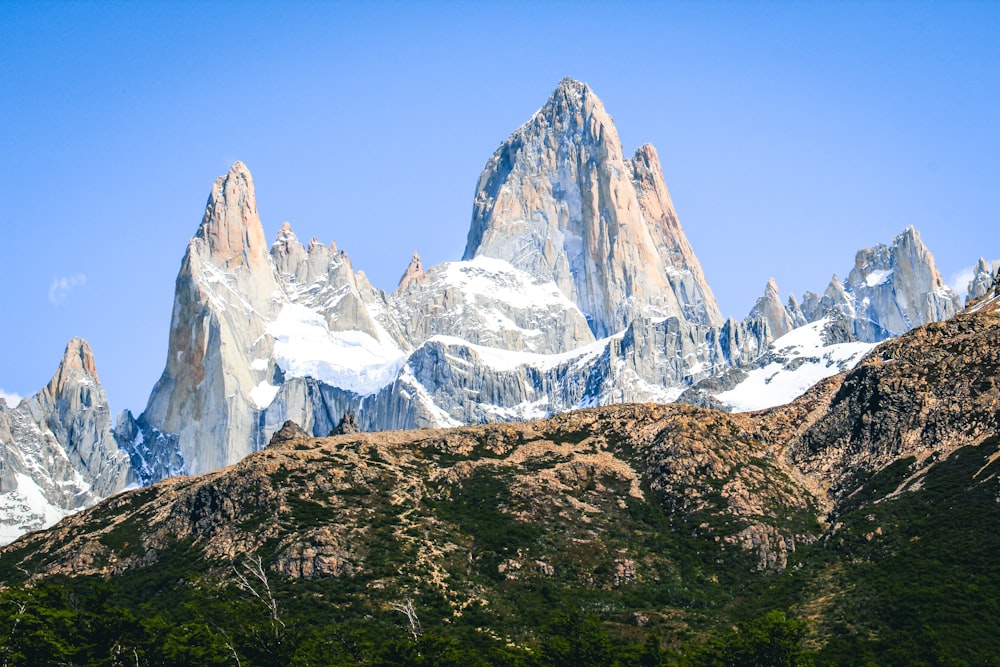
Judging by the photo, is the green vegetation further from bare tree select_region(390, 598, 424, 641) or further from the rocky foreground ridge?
bare tree select_region(390, 598, 424, 641)

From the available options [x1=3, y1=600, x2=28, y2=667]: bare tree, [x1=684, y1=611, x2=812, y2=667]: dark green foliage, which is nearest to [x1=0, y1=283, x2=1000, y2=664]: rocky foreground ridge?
[x1=684, y1=611, x2=812, y2=667]: dark green foliage

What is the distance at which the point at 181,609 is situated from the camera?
421ft

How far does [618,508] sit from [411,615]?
4478cm

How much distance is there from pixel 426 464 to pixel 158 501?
33.1m

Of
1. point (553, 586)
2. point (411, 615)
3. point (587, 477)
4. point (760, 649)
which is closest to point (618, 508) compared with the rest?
point (587, 477)

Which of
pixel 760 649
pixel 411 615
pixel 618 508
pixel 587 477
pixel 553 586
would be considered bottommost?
pixel 760 649

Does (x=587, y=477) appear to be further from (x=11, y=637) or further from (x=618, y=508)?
(x=11, y=637)

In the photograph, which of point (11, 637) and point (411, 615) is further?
point (411, 615)

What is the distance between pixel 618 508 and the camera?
15825 cm

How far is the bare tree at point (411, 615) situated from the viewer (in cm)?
11341

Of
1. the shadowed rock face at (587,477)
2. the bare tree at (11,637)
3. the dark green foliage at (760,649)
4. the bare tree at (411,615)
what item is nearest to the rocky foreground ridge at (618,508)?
the shadowed rock face at (587,477)

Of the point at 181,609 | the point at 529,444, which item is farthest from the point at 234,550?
the point at 529,444

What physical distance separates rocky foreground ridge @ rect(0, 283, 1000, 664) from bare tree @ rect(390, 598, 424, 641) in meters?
2.72

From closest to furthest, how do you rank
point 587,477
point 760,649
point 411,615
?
1. point 760,649
2. point 411,615
3. point 587,477
